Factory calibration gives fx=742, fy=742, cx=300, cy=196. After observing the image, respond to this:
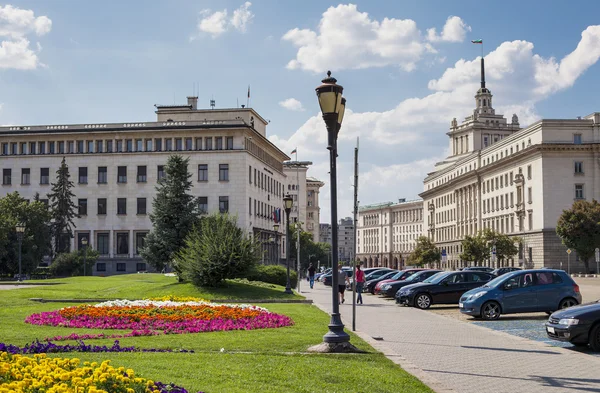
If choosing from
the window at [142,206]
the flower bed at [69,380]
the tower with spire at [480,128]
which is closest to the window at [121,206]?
the window at [142,206]

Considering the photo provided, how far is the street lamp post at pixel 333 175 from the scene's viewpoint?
14172 mm

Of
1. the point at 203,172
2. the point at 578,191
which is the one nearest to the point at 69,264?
the point at 203,172

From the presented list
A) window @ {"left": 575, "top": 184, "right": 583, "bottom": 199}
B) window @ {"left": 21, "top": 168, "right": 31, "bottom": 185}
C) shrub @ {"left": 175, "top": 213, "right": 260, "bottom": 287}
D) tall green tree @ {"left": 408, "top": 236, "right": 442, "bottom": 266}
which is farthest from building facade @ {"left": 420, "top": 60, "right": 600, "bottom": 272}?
window @ {"left": 21, "top": 168, "right": 31, "bottom": 185}

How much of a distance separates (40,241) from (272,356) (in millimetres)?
64458

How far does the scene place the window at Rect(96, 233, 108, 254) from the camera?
8712 centimetres

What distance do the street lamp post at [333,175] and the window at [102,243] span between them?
248 feet

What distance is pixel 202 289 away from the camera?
114 ft

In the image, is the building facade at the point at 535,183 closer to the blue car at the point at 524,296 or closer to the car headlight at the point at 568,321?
the blue car at the point at 524,296

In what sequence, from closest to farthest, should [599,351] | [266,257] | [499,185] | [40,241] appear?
[599,351]
[40,241]
[266,257]
[499,185]

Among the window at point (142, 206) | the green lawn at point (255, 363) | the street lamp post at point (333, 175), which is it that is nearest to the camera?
the green lawn at point (255, 363)

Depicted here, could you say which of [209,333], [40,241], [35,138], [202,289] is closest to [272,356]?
[209,333]

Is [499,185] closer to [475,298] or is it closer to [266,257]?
[266,257]

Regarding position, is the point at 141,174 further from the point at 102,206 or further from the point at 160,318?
the point at 160,318

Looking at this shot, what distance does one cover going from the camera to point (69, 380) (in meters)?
8.02
